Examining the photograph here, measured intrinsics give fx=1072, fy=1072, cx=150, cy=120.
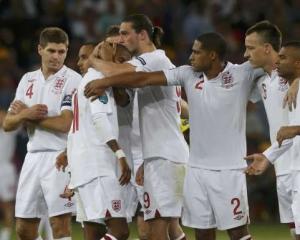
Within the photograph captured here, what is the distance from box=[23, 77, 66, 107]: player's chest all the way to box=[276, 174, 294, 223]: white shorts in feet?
7.63

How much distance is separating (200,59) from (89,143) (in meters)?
1.25

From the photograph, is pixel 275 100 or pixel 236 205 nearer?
pixel 236 205

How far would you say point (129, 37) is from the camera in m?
9.72

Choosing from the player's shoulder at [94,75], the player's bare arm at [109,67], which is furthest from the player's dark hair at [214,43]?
the player's shoulder at [94,75]

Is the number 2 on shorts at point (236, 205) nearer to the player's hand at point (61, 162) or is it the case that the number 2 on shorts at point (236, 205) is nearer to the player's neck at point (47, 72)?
the player's hand at point (61, 162)

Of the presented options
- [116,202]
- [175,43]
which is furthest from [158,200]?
[175,43]

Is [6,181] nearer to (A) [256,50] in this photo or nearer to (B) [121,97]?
(B) [121,97]

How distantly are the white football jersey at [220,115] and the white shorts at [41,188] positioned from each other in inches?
58.4

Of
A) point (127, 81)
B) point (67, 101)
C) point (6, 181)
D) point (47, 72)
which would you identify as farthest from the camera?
point (6, 181)

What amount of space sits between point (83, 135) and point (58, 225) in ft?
4.44

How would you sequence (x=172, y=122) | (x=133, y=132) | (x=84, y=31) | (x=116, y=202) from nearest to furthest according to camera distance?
(x=116, y=202) → (x=172, y=122) → (x=133, y=132) → (x=84, y=31)

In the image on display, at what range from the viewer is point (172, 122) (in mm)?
9789

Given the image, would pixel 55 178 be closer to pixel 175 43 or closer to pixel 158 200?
pixel 158 200

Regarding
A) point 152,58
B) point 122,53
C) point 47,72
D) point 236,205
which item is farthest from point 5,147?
point 236,205
